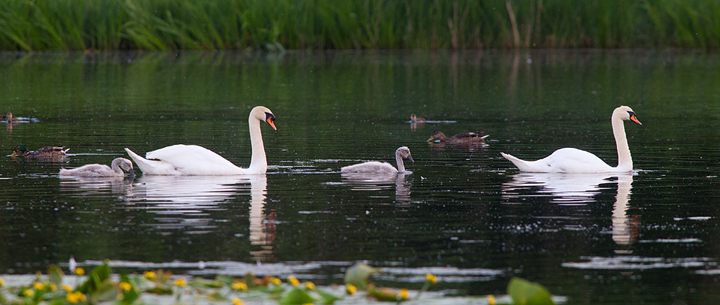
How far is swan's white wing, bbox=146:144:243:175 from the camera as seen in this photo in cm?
1323

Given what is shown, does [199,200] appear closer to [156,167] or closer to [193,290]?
[156,167]

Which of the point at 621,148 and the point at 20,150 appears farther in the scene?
the point at 20,150

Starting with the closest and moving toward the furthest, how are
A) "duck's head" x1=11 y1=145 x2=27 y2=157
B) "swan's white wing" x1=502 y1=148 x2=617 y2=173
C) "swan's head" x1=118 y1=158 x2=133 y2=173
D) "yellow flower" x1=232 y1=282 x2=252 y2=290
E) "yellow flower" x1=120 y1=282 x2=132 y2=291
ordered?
"yellow flower" x1=120 y1=282 x2=132 y2=291
"yellow flower" x1=232 y1=282 x2=252 y2=290
"swan's head" x1=118 y1=158 x2=133 y2=173
"swan's white wing" x1=502 y1=148 x2=617 y2=173
"duck's head" x1=11 y1=145 x2=27 y2=157

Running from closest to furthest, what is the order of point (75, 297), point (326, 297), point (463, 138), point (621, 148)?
point (75, 297)
point (326, 297)
point (621, 148)
point (463, 138)

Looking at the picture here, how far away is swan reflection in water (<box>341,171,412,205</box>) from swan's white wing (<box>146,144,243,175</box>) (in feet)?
5.30

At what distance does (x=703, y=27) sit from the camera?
3841 cm

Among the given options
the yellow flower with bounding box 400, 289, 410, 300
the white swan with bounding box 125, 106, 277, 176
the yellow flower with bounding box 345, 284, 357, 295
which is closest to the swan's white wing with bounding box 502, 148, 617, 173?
the white swan with bounding box 125, 106, 277, 176

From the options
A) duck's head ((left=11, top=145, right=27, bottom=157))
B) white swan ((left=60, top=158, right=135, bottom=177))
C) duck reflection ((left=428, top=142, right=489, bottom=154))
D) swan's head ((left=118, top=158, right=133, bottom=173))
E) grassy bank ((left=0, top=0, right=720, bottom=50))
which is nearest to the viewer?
white swan ((left=60, top=158, right=135, bottom=177))

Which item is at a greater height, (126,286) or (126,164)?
(126,164)

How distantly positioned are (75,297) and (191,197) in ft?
17.0

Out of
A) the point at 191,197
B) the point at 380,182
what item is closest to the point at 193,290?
the point at 191,197

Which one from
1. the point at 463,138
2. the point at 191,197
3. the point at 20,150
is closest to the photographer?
the point at 191,197

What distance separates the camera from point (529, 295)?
6.13 m

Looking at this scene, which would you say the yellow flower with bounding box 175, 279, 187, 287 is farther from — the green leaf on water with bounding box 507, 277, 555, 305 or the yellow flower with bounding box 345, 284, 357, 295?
the green leaf on water with bounding box 507, 277, 555, 305
